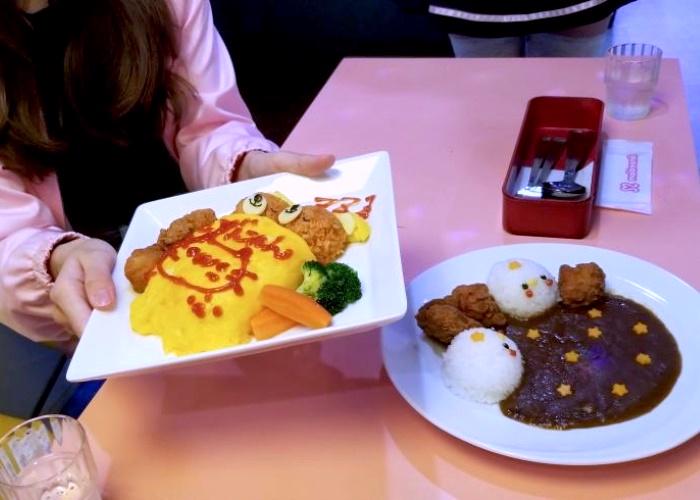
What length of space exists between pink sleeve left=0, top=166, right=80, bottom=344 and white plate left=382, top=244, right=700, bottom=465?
53 centimetres

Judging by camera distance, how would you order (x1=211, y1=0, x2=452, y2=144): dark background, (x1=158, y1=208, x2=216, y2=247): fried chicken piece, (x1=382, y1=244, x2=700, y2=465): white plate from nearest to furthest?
(x1=382, y1=244, x2=700, y2=465): white plate
(x1=158, y1=208, x2=216, y2=247): fried chicken piece
(x1=211, y1=0, x2=452, y2=144): dark background

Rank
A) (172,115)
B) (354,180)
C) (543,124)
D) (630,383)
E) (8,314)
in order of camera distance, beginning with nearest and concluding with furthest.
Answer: (630,383)
(354,180)
(8,314)
(543,124)
(172,115)

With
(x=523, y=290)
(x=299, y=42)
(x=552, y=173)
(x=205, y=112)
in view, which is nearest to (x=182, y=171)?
(x=205, y=112)

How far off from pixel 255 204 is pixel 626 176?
24.6 inches

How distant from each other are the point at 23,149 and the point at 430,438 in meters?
0.87

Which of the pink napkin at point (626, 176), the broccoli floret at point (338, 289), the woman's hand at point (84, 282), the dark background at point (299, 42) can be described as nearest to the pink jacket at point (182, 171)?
the woman's hand at point (84, 282)

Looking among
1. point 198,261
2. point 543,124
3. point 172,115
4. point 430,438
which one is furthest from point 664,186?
point 172,115

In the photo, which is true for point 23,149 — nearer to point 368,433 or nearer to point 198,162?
point 198,162

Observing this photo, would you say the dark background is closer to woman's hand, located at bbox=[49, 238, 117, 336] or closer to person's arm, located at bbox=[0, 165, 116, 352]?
person's arm, located at bbox=[0, 165, 116, 352]

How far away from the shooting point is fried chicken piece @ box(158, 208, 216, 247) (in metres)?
0.91

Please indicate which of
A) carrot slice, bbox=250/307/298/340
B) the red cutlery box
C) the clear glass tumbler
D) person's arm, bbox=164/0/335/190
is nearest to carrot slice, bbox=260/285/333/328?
carrot slice, bbox=250/307/298/340

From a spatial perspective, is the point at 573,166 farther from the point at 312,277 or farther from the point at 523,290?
the point at 312,277

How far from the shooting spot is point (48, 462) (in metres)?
0.77

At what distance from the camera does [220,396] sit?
884 mm
